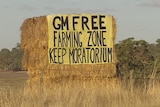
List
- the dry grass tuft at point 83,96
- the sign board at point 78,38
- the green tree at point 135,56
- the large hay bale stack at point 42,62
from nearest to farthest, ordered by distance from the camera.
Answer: the dry grass tuft at point 83,96 → the sign board at point 78,38 → the large hay bale stack at point 42,62 → the green tree at point 135,56

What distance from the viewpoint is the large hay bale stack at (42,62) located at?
15818 mm

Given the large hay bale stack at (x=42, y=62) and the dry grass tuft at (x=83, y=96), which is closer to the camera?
the dry grass tuft at (x=83, y=96)

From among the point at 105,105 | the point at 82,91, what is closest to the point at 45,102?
the point at 105,105

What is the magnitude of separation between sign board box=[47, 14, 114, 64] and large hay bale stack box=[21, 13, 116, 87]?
0.13 meters

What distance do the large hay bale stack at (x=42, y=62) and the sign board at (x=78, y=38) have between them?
0.44 ft

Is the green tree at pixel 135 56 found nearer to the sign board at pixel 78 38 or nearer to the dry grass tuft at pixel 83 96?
the sign board at pixel 78 38

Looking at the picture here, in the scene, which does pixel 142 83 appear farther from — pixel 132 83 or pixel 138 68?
pixel 138 68

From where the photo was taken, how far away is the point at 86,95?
13.4 meters

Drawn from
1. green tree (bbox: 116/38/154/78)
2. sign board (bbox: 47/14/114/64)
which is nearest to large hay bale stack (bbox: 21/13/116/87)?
sign board (bbox: 47/14/114/64)

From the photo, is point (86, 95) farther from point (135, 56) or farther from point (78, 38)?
point (135, 56)

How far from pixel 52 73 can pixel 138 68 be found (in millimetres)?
10396

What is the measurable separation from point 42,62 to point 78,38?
51.4 inches

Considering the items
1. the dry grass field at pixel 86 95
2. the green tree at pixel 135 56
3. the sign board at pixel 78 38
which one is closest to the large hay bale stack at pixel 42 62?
the sign board at pixel 78 38

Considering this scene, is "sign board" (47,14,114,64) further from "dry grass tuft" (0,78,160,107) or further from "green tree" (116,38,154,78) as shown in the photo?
"green tree" (116,38,154,78)
